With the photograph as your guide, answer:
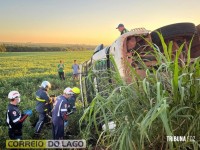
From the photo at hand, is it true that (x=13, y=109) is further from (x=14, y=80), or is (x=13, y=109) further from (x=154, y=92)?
(x=14, y=80)

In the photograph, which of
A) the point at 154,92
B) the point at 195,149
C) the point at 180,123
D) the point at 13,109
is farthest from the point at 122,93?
the point at 13,109

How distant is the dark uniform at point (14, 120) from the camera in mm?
7328

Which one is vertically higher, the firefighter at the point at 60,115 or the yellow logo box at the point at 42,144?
the firefighter at the point at 60,115

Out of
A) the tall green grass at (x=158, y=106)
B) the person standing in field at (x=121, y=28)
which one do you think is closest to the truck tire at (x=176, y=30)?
the person standing in field at (x=121, y=28)

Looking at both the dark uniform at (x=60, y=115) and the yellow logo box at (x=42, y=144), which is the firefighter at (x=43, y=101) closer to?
the yellow logo box at (x=42, y=144)

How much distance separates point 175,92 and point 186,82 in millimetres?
109

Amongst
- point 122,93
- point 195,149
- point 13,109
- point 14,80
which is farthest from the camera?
point 14,80

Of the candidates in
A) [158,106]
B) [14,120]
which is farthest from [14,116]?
[158,106]

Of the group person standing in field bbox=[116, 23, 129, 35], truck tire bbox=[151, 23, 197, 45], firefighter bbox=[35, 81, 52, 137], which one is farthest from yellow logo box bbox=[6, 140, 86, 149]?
truck tire bbox=[151, 23, 197, 45]

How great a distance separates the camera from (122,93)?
10.3 feet

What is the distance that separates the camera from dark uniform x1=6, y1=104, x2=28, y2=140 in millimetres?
7328

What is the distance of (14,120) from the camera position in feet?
24.0

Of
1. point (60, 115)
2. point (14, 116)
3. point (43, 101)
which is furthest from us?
point (43, 101)

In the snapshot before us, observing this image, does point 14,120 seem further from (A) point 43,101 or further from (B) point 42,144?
(A) point 43,101
